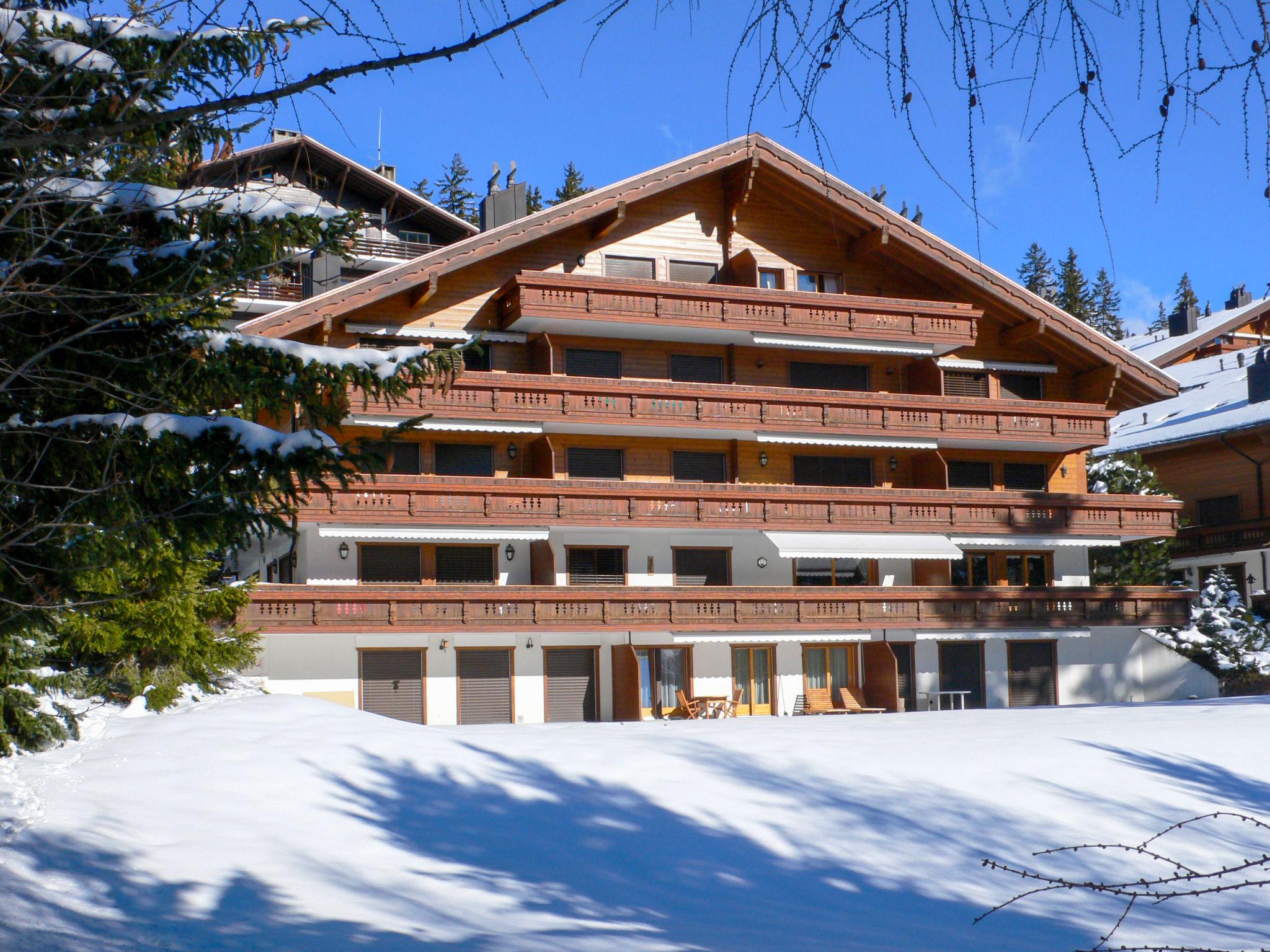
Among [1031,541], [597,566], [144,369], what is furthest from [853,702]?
[144,369]

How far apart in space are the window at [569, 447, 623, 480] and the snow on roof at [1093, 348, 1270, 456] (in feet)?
60.6

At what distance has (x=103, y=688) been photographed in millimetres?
20406

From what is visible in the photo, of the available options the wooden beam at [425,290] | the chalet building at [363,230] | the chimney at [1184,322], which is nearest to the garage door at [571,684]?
the wooden beam at [425,290]

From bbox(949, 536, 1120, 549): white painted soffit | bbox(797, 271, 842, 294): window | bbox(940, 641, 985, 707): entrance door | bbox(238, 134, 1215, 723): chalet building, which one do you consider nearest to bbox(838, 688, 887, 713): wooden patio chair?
→ bbox(238, 134, 1215, 723): chalet building

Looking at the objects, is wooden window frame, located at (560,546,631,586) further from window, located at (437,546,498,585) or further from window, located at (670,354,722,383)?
window, located at (670,354,722,383)

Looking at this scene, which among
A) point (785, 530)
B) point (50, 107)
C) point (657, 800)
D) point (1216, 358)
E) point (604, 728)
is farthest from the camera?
point (1216, 358)

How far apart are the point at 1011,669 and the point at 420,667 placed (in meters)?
15.4

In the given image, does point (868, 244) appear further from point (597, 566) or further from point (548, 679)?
point (548, 679)

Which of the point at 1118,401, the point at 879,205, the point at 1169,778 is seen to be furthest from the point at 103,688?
the point at 1118,401

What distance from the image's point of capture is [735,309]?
32906mm

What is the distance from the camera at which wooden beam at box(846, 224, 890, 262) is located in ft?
113

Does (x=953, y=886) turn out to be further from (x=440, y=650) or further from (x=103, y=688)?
(x=440, y=650)

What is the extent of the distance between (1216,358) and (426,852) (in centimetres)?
4757

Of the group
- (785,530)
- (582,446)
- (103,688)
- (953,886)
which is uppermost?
(582,446)
